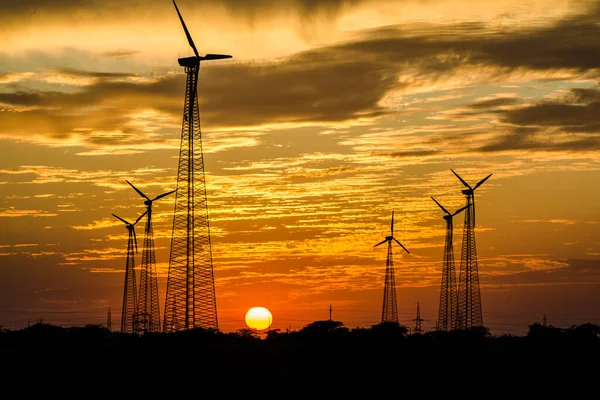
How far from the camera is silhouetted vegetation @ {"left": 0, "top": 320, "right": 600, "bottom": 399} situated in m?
116

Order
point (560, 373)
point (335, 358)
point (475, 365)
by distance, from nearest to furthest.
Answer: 1. point (560, 373)
2. point (475, 365)
3. point (335, 358)

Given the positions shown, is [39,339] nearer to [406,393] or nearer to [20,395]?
[20,395]

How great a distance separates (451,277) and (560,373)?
2505 inches

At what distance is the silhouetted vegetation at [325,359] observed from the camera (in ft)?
380

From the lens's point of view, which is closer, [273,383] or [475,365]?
[273,383]

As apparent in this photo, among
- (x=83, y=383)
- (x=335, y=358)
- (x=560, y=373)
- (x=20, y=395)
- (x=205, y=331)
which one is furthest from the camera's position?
(x=205, y=331)

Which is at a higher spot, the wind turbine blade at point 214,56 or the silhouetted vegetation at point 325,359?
the wind turbine blade at point 214,56

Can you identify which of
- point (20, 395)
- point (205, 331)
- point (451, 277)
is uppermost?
point (451, 277)

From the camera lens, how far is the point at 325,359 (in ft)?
485

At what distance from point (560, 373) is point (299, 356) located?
4791 cm

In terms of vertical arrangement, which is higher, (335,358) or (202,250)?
(202,250)

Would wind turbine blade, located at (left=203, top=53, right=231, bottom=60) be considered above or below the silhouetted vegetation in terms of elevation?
above

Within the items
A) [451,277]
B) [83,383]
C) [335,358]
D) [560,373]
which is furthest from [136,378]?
[451,277]

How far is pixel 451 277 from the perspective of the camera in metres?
186
